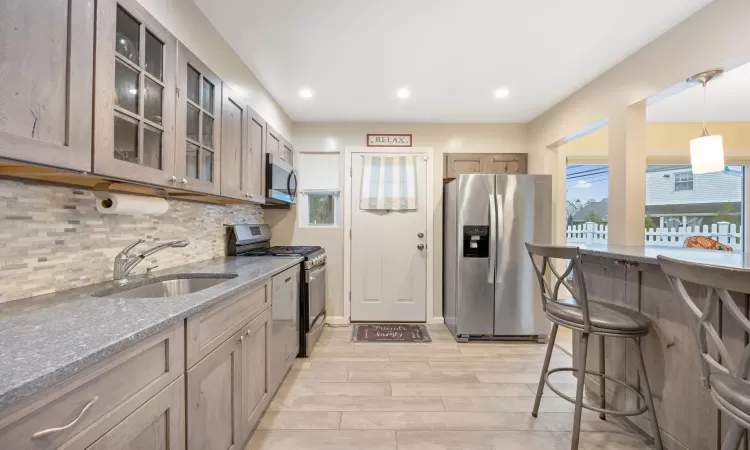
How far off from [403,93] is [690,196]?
4.27m

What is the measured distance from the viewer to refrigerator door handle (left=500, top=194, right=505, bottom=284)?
314 cm

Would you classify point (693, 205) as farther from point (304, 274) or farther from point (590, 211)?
point (304, 274)

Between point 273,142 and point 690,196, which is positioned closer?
point 273,142

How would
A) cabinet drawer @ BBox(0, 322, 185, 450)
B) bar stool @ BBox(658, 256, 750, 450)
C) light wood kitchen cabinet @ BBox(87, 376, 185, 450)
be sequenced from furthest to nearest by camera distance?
bar stool @ BBox(658, 256, 750, 450), light wood kitchen cabinet @ BBox(87, 376, 185, 450), cabinet drawer @ BBox(0, 322, 185, 450)

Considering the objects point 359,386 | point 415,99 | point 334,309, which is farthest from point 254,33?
point 334,309

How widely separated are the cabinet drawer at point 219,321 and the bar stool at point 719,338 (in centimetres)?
169

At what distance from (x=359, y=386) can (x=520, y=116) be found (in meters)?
3.34

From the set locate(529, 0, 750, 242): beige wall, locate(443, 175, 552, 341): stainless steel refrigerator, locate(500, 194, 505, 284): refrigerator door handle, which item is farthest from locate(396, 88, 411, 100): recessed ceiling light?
locate(529, 0, 750, 242): beige wall

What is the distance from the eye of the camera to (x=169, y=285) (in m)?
1.69

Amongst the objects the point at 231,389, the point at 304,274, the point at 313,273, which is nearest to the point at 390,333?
the point at 313,273

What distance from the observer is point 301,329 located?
2709 mm

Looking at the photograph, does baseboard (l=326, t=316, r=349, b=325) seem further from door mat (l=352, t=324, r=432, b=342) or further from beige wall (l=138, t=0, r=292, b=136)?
beige wall (l=138, t=0, r=292, b=136)

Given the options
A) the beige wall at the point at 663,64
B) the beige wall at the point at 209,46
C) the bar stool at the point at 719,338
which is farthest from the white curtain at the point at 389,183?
the bar stool at the point at 719,338

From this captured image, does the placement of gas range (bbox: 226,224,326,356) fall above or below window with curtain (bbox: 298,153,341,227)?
below
